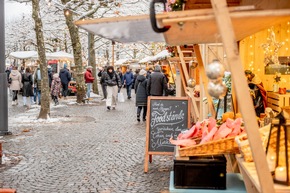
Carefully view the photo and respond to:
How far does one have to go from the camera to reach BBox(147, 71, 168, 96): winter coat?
14805 millimetres

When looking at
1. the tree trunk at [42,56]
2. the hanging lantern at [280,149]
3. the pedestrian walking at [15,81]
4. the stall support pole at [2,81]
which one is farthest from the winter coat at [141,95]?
the hanging lantern at [280,149]

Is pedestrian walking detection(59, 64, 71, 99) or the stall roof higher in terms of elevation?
the stall roof

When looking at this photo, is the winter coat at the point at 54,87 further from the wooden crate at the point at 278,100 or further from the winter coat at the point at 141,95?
the wooden crate at the point at 278,100

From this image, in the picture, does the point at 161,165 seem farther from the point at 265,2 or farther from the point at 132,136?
the point at 265,2

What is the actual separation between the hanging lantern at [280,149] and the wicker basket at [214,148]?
96 cm

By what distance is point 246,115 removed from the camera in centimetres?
230

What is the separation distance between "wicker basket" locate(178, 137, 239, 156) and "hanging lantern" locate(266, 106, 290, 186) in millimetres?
955

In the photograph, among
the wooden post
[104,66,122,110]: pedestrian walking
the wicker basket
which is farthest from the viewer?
[104,66,122,110]: pedestrian walking

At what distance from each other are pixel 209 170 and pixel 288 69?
7.31m

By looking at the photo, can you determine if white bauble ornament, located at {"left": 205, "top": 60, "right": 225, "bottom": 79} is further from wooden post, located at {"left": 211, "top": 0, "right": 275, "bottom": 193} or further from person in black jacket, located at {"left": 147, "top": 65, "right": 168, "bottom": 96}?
person in black jacket, located at {"left": 147, "top": 65, "right": 168, "bottom": 96}

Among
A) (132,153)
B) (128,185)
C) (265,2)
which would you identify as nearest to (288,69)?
(132,153)

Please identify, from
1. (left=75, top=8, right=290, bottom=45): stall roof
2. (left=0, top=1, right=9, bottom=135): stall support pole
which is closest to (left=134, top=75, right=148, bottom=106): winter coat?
(left=0, top=1, right=9, bottom=135): stall support pole

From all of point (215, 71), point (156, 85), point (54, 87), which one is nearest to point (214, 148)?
point (215, 71)

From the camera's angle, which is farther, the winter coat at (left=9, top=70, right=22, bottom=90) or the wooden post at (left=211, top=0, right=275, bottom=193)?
the winter coat at (left=9, top=70, right=22, bottom=90)
